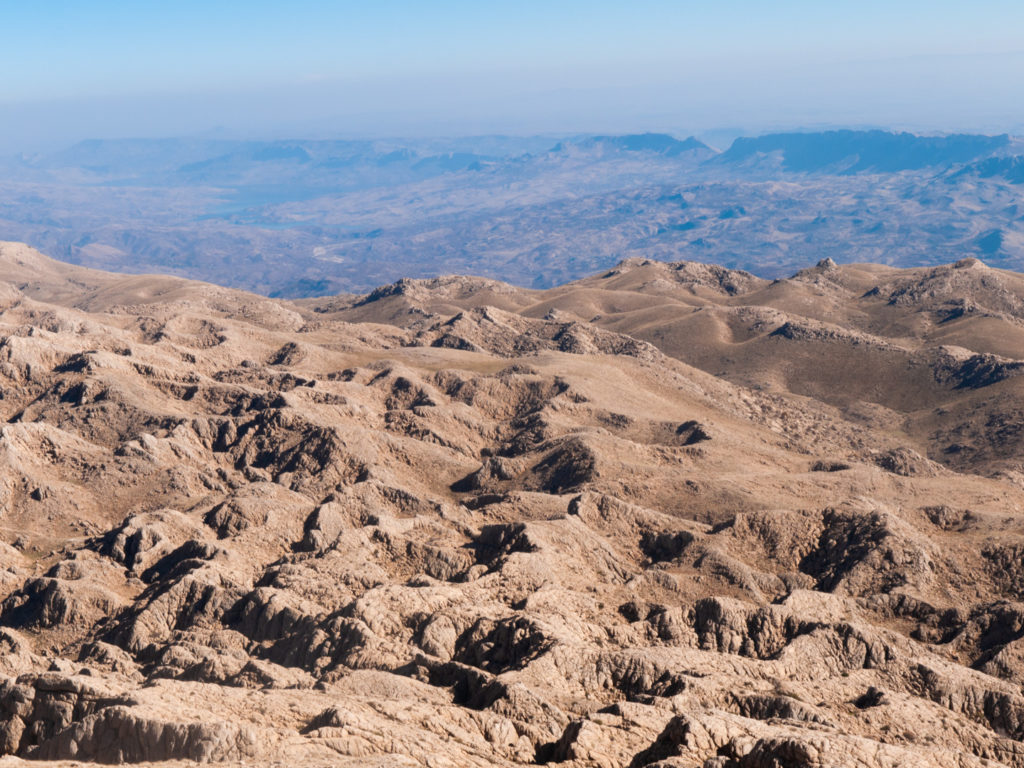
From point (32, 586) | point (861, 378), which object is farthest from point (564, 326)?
point (32, 586)

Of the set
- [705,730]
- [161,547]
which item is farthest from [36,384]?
[705,730]

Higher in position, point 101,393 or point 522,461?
point 101,393

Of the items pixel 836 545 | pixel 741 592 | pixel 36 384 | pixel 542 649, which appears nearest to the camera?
pixel 542 649

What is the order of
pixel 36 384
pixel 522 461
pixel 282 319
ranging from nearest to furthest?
1. pixel 522 461
2. pixel 36 384
3. pixel 282 319

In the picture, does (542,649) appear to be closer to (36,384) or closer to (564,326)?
(36,384)

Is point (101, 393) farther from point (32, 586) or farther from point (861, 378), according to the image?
point (861, 378)

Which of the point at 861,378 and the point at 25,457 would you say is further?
the point at 861,378

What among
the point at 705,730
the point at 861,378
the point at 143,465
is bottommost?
the point at 861,378
